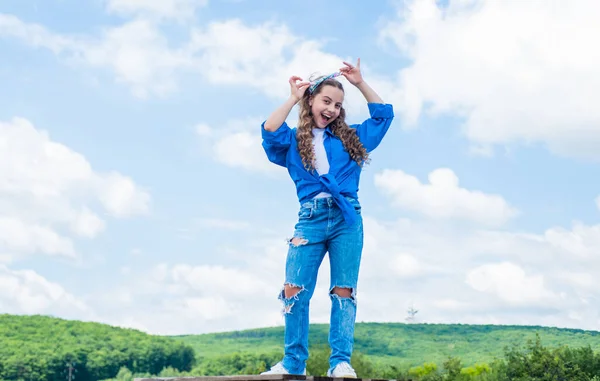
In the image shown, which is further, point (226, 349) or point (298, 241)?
point (226, 349)

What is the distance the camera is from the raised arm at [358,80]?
18.6 feet

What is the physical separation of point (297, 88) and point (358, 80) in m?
0.52

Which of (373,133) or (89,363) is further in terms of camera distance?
(89,363)

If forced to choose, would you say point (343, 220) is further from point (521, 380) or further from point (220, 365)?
point (220, 365)

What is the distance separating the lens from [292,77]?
5551 millimetres

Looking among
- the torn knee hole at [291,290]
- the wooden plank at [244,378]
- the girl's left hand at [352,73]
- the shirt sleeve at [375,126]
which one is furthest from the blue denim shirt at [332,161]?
the wooden plank at [244,378]

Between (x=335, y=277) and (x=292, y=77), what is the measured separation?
1549 millimetres

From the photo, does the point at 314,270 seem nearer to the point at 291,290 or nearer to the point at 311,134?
the point at 291,290

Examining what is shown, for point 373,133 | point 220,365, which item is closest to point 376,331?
point 220,365

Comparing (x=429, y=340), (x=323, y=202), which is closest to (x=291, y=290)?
(x=323, y=202)

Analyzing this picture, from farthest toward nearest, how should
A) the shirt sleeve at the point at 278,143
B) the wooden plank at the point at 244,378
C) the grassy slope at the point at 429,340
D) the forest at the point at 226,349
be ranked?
the grassy slope at the point at 429,340 → the forest at the point at 226,349 → the shirt sleeve at the point at 278,143 → the wooden plank at the point at 244,378

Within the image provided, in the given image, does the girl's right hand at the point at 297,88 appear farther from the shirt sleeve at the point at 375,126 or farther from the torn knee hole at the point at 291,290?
the torn knee hole at the point at 291,290

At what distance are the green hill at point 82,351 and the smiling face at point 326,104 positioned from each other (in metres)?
20.5

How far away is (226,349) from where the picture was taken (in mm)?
25016
